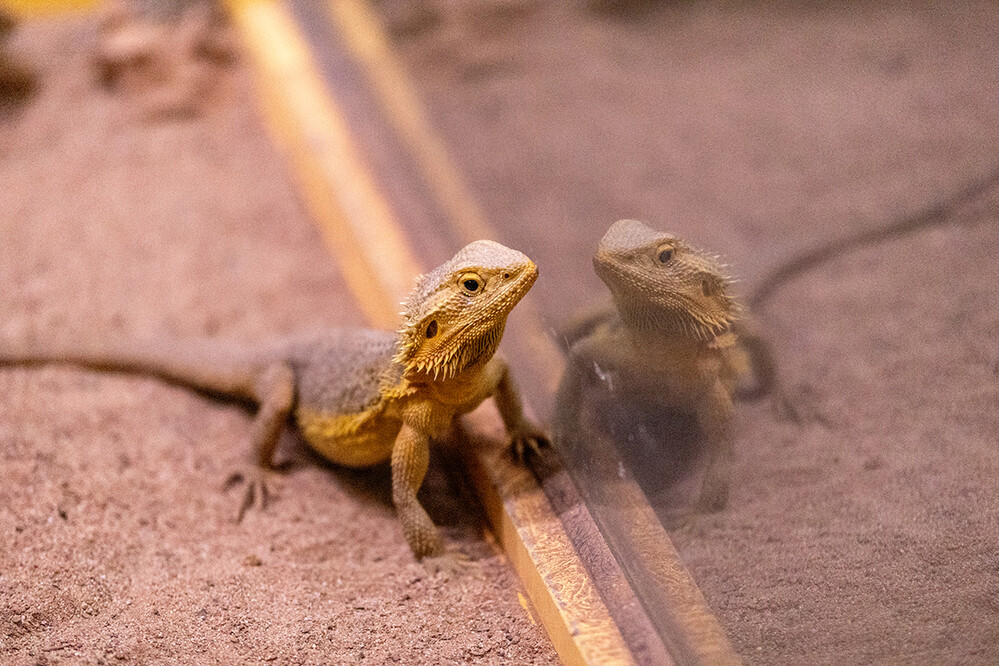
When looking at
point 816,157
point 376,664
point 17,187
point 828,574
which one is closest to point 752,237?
point 816,157

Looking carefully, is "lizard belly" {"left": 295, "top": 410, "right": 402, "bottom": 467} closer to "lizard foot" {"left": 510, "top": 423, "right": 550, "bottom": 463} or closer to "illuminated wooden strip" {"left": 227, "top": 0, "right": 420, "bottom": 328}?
"lizard foot" {"left": 510, "top": 423, "right": 550, "bottom": 463}

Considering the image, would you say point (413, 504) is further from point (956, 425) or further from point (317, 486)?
point (956, 425)

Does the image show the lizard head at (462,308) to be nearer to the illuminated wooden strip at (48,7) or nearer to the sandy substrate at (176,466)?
the sandy substrate at (176,466)

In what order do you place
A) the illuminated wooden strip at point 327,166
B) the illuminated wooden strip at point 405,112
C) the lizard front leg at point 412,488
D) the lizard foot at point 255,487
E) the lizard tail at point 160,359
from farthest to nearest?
the illuminated wooden strip at point 405,112 < the illuminated wooden strip at point 327,166 < the lizard tail at point 160,359 < the lizard foot at point 255,487 < the lizard front leg at point 412,488

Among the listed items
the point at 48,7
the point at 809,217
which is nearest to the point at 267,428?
the point at 809,217

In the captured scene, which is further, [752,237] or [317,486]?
[752,237]

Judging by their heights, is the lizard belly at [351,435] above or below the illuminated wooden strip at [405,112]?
below

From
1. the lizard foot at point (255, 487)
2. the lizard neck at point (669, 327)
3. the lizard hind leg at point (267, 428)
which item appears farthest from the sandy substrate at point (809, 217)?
the lizard foot at point (255, 487)
